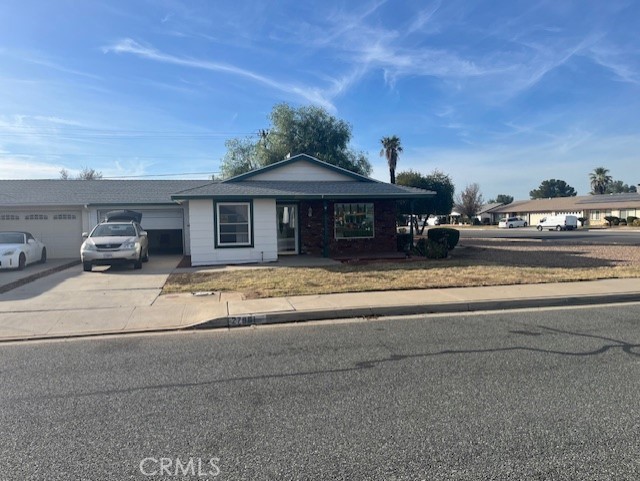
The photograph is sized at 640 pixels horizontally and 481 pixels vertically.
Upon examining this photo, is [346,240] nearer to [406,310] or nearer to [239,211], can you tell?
[239,211]

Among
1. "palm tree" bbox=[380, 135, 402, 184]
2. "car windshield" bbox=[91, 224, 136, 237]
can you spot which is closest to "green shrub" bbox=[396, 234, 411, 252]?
"car windshield" bbox=[91, 224, 136, 237]

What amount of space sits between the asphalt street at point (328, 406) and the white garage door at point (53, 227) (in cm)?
1570

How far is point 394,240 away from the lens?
19.0 metres

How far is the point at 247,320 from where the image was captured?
25.7ft

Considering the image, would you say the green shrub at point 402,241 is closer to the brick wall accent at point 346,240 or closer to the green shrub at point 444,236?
the brick wall accent at point 346,240

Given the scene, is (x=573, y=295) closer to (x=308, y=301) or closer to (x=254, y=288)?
(x=308, y=301)

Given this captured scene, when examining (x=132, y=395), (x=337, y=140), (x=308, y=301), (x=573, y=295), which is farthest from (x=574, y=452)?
(x=337, y=140)

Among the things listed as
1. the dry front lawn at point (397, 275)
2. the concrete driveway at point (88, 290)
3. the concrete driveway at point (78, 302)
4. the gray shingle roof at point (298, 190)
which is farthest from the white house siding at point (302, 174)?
the concrete driveway at point (78, 302)

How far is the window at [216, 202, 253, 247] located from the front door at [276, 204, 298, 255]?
2.45m

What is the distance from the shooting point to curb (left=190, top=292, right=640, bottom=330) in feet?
25.5

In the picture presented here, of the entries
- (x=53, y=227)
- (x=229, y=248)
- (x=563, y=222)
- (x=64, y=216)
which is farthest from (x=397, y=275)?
(x=563, y=222)

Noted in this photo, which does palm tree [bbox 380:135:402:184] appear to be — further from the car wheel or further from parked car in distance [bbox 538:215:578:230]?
the car wheel

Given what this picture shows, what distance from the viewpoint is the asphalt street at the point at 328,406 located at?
3266mm

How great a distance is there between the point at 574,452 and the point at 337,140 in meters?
32.4
